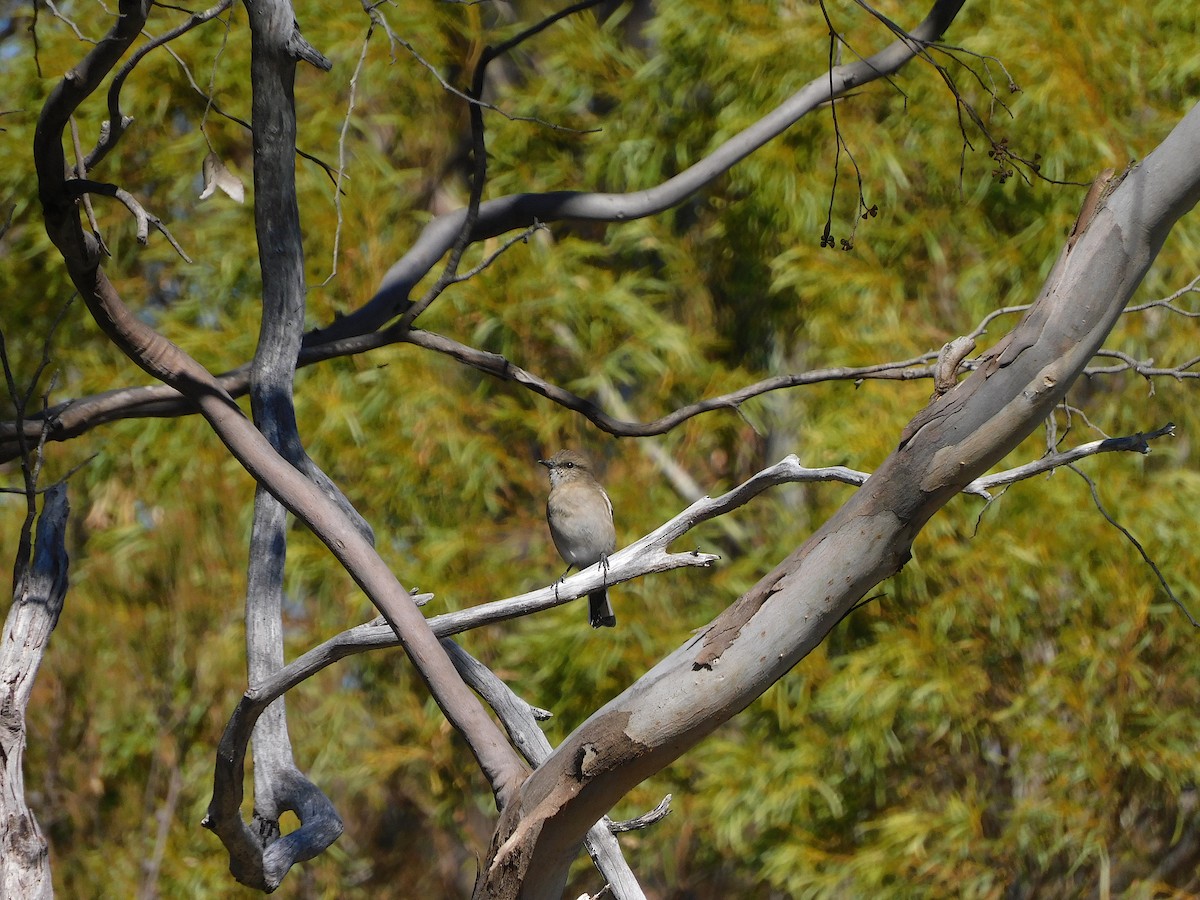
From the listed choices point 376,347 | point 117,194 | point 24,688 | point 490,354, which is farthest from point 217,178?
point 24,688

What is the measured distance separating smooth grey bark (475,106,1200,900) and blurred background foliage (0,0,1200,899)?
9.34 feet

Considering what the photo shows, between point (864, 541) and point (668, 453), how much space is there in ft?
12.8

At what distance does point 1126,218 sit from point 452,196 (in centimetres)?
490

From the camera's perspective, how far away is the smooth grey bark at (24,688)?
233 centimetres

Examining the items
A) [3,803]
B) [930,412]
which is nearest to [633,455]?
[3,803]

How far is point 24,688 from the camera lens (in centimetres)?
243

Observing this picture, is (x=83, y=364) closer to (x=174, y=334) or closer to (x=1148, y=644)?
(x=174, y=334)

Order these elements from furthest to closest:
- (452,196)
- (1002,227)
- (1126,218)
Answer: (452,196), (1002,227), (1126,218)

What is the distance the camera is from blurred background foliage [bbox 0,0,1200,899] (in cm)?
458

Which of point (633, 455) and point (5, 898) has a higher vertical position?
point (633, 455)

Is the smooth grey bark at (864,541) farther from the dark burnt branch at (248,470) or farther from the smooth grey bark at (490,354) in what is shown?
the smooth grey bark at (490,354)

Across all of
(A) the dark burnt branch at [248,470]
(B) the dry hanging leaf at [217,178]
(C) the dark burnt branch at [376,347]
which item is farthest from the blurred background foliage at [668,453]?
(A) the dark burnt branch at [248,470]

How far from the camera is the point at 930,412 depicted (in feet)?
5.64

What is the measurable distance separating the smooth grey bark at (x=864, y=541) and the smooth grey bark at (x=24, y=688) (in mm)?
1050
